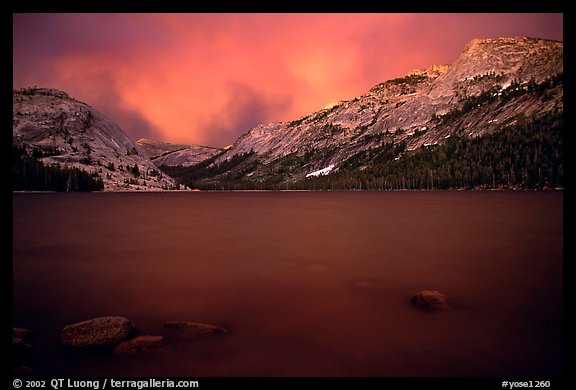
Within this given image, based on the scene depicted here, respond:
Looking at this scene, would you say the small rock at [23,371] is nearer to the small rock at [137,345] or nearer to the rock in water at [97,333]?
the rock in water at [97,333]

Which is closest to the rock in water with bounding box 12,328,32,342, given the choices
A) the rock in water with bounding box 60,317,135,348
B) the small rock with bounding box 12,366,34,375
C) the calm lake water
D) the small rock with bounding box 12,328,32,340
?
the small rock with bounding box 12,328,32,340

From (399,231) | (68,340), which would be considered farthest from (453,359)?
(399,231)

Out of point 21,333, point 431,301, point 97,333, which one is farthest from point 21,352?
point 431,301

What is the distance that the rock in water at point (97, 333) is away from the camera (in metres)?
11.0

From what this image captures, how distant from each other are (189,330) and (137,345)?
75.7 inches

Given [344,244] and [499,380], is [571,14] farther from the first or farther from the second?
[344,244]

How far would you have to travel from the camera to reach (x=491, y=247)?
107 feet

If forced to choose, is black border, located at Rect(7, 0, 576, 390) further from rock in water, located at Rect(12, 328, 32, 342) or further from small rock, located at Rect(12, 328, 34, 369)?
rock in water, located at Rect(12, 328, 32, 342)

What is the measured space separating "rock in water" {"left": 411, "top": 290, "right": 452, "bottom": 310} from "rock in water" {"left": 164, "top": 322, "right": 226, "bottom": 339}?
930cm

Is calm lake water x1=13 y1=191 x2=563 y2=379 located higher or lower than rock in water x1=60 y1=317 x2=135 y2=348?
lower

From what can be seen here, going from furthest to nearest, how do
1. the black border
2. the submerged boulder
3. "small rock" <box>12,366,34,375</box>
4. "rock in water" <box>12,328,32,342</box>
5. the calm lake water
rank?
"rock in water" <box>12,328,32,342</box> → the calm lake water → the submerged boulder → "small rock" <box>12,366,34,375</box> → the black border

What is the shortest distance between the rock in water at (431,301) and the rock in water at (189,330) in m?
9.30

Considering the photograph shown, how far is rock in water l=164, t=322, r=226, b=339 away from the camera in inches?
478
